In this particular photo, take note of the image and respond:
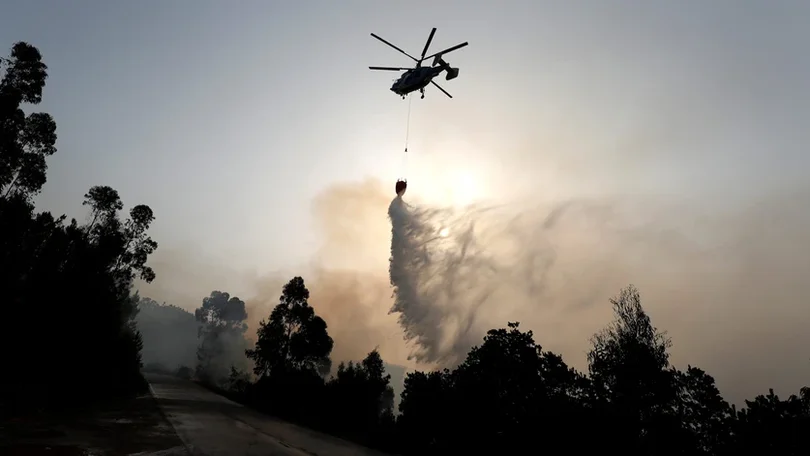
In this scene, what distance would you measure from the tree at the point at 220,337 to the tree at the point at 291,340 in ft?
211

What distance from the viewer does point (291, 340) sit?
173 feet

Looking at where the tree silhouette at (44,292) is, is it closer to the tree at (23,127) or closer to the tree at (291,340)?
the tree at (23,127)

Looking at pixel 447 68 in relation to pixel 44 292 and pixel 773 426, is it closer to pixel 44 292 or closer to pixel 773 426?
pixel 773 426

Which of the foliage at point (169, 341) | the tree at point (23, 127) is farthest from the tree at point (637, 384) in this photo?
the foliage at point (169, 341)

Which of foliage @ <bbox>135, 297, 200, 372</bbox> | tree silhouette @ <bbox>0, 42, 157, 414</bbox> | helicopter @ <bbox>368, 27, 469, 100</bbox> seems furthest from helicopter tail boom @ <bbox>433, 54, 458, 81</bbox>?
foliage @ <bbox>135, 297, 200, 372</bbox>

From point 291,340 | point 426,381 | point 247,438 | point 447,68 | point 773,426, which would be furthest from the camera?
point 291,340

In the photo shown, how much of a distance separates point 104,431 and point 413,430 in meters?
21.4

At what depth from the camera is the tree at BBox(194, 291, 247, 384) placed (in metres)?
110

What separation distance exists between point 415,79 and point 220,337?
112 metres

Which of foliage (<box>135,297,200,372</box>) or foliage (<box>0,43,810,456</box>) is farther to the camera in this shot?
foliage (<box>135,297,200,372</box>)

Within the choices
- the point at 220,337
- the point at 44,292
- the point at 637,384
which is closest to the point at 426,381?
the point at 637,384

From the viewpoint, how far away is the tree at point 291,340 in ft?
170

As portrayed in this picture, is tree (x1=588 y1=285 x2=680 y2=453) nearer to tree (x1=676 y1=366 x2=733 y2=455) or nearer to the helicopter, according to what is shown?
tree (x1=676 y1=366 x2=733 y2=455)

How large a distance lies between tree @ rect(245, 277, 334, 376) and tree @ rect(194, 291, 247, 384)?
211ft
